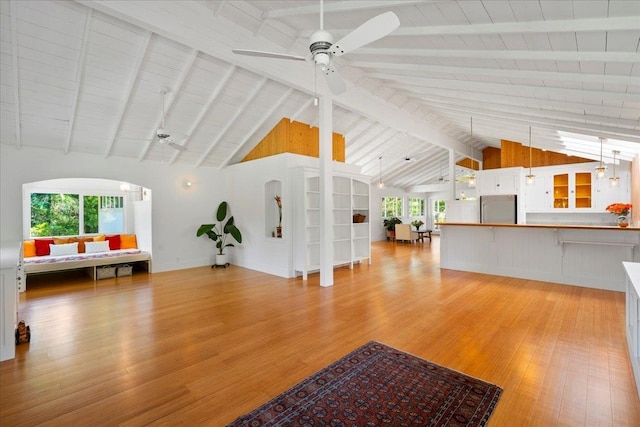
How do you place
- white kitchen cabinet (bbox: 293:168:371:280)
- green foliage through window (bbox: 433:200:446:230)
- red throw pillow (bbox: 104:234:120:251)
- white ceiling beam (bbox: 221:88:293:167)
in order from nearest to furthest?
1. white ceiling beam (bbox: 221:88:293:167)
2. white kitchen cabinet (bbox: 293:168:371:280)
3. red throw pillow (bbox: 104:234:120:251)
4. green foliage through window (bbox: 433:200:446:230)

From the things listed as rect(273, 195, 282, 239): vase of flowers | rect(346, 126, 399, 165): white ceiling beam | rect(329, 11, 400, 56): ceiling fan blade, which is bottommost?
rect(273, 195, 282, 239): vase of flowers

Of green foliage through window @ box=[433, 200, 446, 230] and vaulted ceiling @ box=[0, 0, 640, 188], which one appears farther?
green foliage through window @ box=[433, 200, 446, 230]

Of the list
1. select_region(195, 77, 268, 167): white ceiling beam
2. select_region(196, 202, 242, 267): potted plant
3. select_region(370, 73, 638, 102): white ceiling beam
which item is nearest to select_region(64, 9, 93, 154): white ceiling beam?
select_region(195, 77, 268, 167): white ceiling beam

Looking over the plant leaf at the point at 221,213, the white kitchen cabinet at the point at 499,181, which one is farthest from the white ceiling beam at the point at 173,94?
the white kitchen cabinet at the point at 499,181

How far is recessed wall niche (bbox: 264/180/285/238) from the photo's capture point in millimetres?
6797

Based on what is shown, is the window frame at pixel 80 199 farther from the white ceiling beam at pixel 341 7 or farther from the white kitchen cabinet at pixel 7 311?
the white ceiling beam at pixel 341 7

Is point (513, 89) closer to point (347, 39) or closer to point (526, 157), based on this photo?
point (347, 39)

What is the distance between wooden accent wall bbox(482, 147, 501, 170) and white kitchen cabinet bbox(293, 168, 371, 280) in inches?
269

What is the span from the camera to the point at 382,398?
7.13 ft

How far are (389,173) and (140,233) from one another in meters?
9.16

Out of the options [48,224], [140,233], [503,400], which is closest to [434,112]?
[503,400]

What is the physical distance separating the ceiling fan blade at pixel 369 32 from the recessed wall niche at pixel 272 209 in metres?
4.55

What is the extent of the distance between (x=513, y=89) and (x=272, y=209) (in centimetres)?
501

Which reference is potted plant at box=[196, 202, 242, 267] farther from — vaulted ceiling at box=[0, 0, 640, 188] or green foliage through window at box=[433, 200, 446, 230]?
green foliage through window at box=[433, 200, 446, 230]
